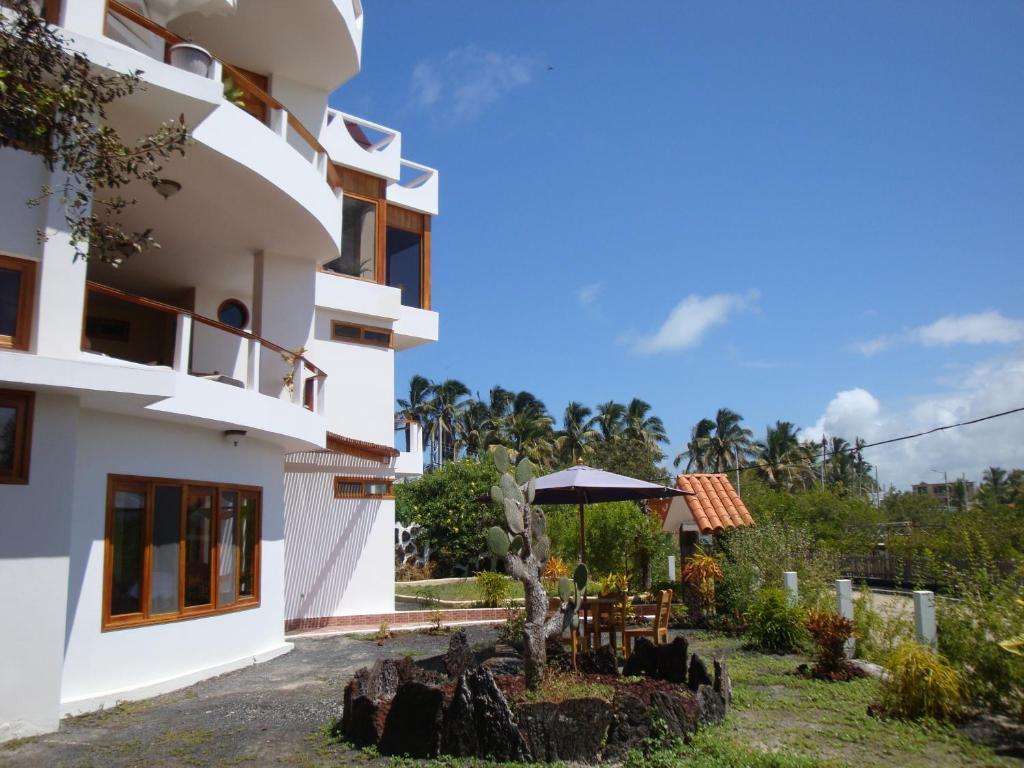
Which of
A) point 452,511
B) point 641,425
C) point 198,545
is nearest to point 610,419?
point 641,425

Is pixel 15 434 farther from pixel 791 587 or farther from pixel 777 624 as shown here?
pixel 791 587

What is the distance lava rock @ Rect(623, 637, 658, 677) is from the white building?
543 cm

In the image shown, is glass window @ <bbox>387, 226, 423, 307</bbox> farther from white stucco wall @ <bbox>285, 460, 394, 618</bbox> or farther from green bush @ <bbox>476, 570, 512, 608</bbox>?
green bush @ <bbox>476, 570, 512, 608</bbox>

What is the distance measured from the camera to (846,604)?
35.1 feet

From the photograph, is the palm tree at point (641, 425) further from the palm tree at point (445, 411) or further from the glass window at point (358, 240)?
the glass window at point (358, 240)

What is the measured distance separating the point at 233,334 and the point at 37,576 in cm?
621

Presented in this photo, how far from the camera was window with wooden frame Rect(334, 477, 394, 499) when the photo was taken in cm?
1666

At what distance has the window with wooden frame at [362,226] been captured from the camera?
1720 centimetres

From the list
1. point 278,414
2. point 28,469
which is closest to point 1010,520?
point 278,414

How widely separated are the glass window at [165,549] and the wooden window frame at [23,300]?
2.65 meters

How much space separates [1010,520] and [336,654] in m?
19.0

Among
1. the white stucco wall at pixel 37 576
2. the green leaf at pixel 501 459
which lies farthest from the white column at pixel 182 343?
the green leaf at pixel 501 459

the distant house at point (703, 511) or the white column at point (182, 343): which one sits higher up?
the white column at point (182, 343)

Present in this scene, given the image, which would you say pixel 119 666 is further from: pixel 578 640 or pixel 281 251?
pixel 281 251
